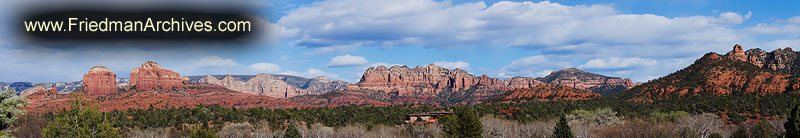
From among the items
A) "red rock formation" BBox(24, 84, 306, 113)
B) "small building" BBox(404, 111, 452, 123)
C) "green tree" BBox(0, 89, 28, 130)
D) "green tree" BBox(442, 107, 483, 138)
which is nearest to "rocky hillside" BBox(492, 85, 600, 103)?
"small building" BBox(404, 111, 452, 123)

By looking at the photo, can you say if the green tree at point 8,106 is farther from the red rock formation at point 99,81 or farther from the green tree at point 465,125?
the red rock formation at point 99,81

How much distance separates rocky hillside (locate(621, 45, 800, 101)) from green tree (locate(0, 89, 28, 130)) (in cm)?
10618

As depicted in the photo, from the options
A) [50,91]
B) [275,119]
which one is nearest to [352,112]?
[275,119]

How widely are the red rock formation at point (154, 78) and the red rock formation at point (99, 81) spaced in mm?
6133

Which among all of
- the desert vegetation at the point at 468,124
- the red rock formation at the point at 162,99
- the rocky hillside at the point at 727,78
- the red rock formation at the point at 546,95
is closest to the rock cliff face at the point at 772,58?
the rocky hillside at the point at 727,78

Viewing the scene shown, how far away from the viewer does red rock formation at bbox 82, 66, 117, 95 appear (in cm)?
16709

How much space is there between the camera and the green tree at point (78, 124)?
33.6m

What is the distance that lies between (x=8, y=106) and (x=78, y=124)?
407cm

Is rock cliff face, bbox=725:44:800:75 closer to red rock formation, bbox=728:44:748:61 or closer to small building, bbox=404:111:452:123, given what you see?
red rock formation, bbox=728:44:748:61

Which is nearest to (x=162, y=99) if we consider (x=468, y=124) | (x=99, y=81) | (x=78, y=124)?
(x=99, y=81)

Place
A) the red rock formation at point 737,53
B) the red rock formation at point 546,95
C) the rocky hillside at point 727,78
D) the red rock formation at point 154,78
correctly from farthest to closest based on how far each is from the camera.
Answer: the red rock formation at point 154,78 < the red rock formation at point 546,95 < the red rock formation at point 737,53 < the rocky hillside at point 727,78

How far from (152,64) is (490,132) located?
455ft

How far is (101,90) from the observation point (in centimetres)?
16600

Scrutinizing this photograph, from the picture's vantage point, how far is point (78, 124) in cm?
3394
